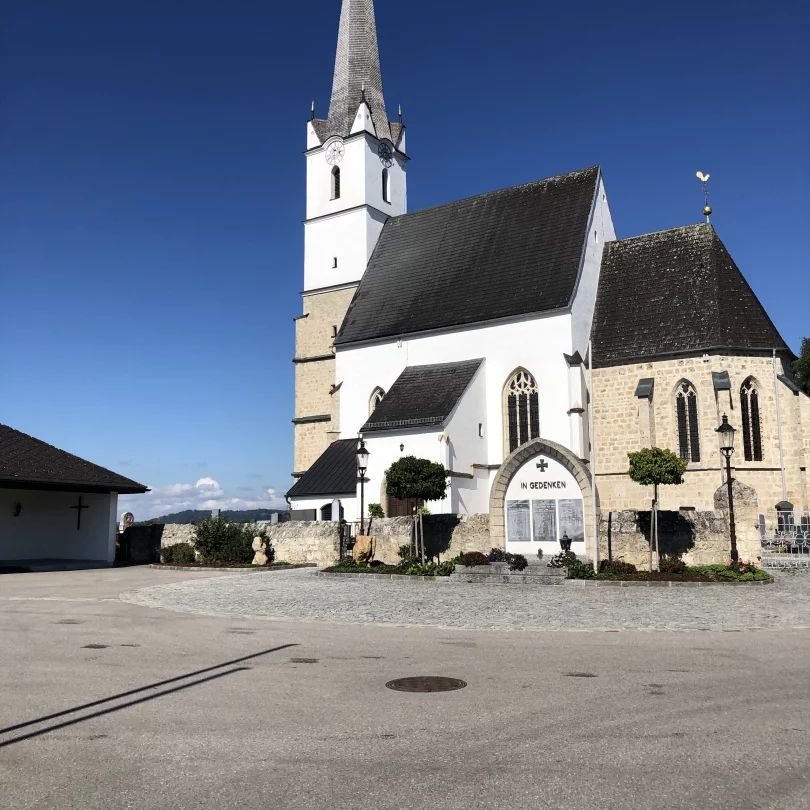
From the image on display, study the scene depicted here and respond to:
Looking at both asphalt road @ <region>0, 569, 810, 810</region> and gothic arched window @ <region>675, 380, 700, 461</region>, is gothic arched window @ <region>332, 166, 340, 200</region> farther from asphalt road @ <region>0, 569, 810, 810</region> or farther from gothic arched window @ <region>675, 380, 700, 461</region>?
asphalt road @ <region>0, 569, 810, 810</region>

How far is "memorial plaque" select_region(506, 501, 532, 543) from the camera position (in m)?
21.2

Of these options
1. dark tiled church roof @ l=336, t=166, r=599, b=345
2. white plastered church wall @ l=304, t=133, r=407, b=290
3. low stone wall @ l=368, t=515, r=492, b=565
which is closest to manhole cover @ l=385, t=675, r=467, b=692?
low stone wall @ l=368, t=515, r=492, b=565

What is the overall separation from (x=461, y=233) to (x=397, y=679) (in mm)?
28470

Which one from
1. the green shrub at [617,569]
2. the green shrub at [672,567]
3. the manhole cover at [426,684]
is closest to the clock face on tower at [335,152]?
the green shrub at [617,569]

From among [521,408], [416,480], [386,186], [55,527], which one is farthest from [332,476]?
[386,186]

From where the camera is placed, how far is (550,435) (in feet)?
91.2

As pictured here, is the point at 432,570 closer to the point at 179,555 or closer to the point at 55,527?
the point at 179,555

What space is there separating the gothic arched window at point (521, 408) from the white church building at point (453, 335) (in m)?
0.06

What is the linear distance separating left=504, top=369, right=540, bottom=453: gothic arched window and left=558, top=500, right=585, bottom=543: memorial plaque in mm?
7859

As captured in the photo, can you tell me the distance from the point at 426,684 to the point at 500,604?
708 centimetres

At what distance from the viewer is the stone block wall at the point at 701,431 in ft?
86.6

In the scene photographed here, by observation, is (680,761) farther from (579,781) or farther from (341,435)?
(341,435)

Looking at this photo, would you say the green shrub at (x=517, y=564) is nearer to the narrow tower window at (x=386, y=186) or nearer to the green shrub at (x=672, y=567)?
the green shrub at (x=672, y=567)

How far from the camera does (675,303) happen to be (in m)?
28.7
